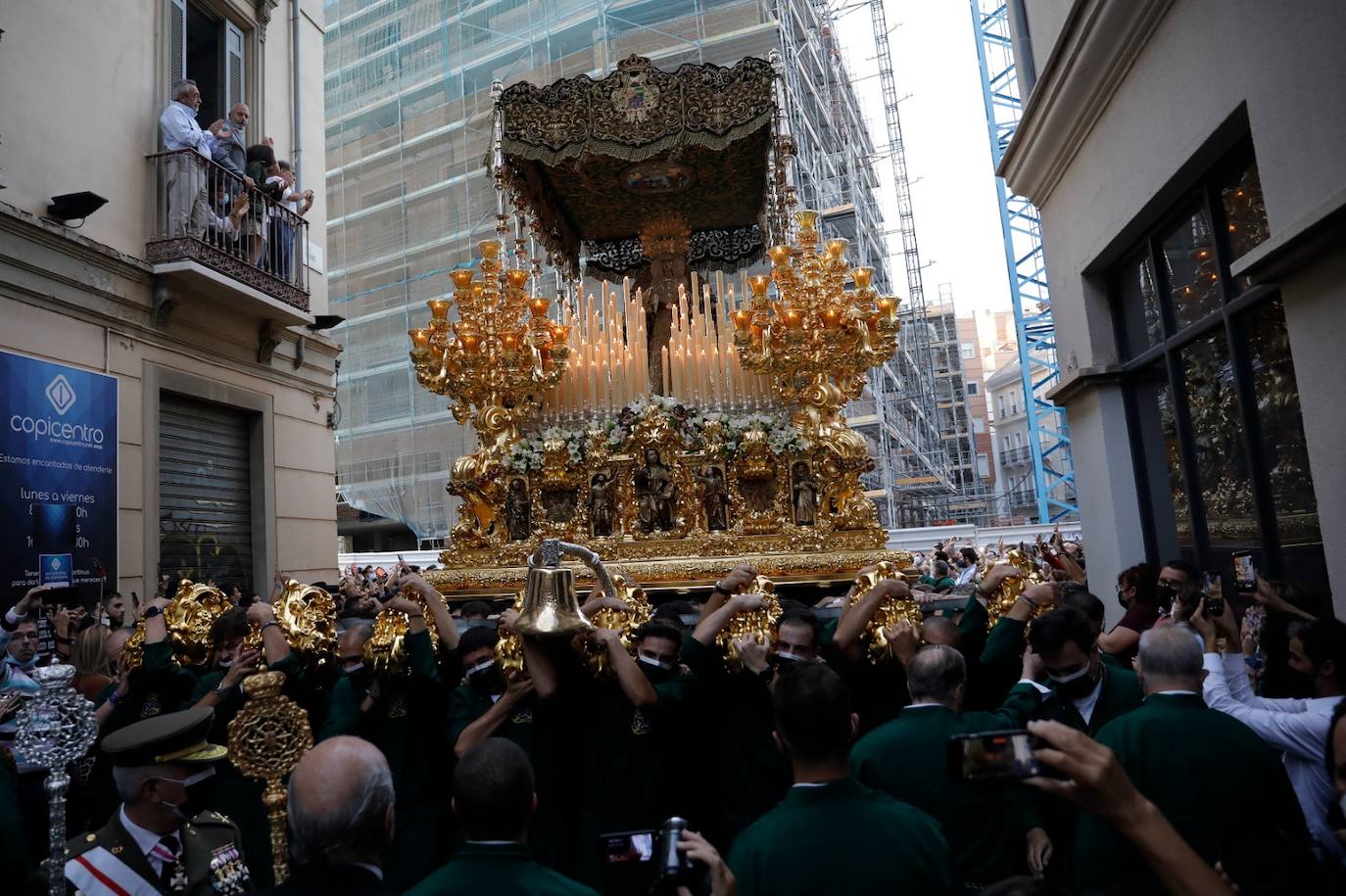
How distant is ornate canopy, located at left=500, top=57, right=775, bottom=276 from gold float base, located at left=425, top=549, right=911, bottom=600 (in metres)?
3.53

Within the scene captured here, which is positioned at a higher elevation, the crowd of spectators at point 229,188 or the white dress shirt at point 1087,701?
the crowd of spectators at point 229,188

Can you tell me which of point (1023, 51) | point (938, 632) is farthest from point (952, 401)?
point (938, 632)

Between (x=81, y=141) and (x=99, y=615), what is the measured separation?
17.7ft

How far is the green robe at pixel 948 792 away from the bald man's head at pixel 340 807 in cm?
140

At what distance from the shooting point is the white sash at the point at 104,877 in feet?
7.73

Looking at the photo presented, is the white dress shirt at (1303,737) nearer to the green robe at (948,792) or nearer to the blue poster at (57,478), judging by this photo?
the green robe at (948,792)

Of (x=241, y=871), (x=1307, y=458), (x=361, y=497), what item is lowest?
(x=241, y=871)

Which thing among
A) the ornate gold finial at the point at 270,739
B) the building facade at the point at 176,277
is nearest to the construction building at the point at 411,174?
the building facade at the point at 176,277

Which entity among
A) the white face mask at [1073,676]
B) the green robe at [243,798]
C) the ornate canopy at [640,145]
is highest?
the ornate canopy at [640,145]

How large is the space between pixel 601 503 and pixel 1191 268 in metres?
4.32

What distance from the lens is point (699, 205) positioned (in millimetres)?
9141

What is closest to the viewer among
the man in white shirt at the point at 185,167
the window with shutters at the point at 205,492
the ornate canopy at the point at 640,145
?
the ornate canopy at the point at 640,145

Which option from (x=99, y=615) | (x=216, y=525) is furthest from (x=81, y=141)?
(x=99, y=615)

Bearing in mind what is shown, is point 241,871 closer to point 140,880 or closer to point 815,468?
point 140,880
